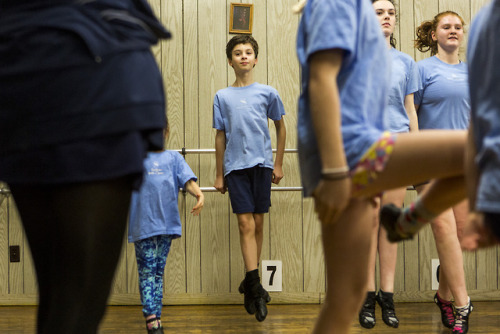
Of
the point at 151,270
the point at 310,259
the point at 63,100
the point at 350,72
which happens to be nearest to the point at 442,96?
the point at 310,259

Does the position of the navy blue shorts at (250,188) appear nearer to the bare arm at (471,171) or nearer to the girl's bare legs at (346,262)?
the girl's bare legs at (346,262)

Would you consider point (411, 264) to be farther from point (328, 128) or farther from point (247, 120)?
point (328, 128)

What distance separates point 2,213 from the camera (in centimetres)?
403

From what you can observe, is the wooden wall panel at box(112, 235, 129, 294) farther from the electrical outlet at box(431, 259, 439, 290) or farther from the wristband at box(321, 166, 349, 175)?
the wristband at box(321, 166, 349, 175)

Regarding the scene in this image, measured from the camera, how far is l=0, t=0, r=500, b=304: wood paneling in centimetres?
406

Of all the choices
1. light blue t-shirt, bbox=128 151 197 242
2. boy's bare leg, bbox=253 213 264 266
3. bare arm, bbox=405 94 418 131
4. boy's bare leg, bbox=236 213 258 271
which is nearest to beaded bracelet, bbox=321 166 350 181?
light blue t-shirt, bbox=128 151 197 242

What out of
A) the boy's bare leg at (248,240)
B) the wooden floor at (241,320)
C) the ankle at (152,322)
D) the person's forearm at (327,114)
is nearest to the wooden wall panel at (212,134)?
the wooden floor at (241,320)

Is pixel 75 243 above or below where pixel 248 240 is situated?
above

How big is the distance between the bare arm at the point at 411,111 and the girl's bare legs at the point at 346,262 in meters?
1.97

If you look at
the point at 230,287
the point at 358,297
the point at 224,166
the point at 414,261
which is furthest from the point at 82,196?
the point at 414,261

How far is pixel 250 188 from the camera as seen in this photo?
370 centimetres

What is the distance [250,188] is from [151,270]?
0.88 metres

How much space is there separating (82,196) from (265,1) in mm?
3461

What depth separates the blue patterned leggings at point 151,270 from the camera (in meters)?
2.98
